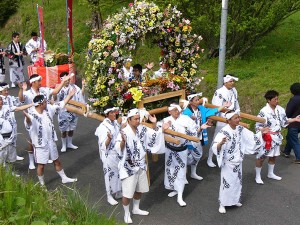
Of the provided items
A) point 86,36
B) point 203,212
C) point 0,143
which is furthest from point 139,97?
point 86,36

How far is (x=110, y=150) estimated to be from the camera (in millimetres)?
7141

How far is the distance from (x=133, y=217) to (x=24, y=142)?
4536 millimetres

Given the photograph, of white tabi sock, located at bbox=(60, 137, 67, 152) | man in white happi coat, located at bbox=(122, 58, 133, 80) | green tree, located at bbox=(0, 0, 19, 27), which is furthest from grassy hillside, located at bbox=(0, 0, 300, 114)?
green tree, located at bbox=(0, 0, 19, 27)

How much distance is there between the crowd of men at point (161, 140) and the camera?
21.3 feet

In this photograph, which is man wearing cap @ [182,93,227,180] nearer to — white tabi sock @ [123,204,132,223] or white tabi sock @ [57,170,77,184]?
white tabi sock @ [123,204,132,223]

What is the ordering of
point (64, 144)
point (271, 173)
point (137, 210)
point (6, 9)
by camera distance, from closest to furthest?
point (137, 210), point (271, 173), point (64, 144), point (6, 9)

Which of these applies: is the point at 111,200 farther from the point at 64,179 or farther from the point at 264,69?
the point at 264,69

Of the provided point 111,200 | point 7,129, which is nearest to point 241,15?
point 111,200

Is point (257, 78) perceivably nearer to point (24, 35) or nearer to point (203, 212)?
point (203, 212)

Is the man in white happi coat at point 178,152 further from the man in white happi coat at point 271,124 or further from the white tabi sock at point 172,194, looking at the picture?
the man in white happi coat at point 271,124

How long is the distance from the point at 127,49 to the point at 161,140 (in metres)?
2.03

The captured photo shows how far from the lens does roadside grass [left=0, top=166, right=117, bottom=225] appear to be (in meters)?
4.31

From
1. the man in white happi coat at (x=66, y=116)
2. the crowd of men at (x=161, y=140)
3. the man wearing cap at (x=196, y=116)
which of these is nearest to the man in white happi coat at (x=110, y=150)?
the crowd of men at (x=161, y=140)

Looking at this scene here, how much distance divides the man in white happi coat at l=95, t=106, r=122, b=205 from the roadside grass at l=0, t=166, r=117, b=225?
192 cm
